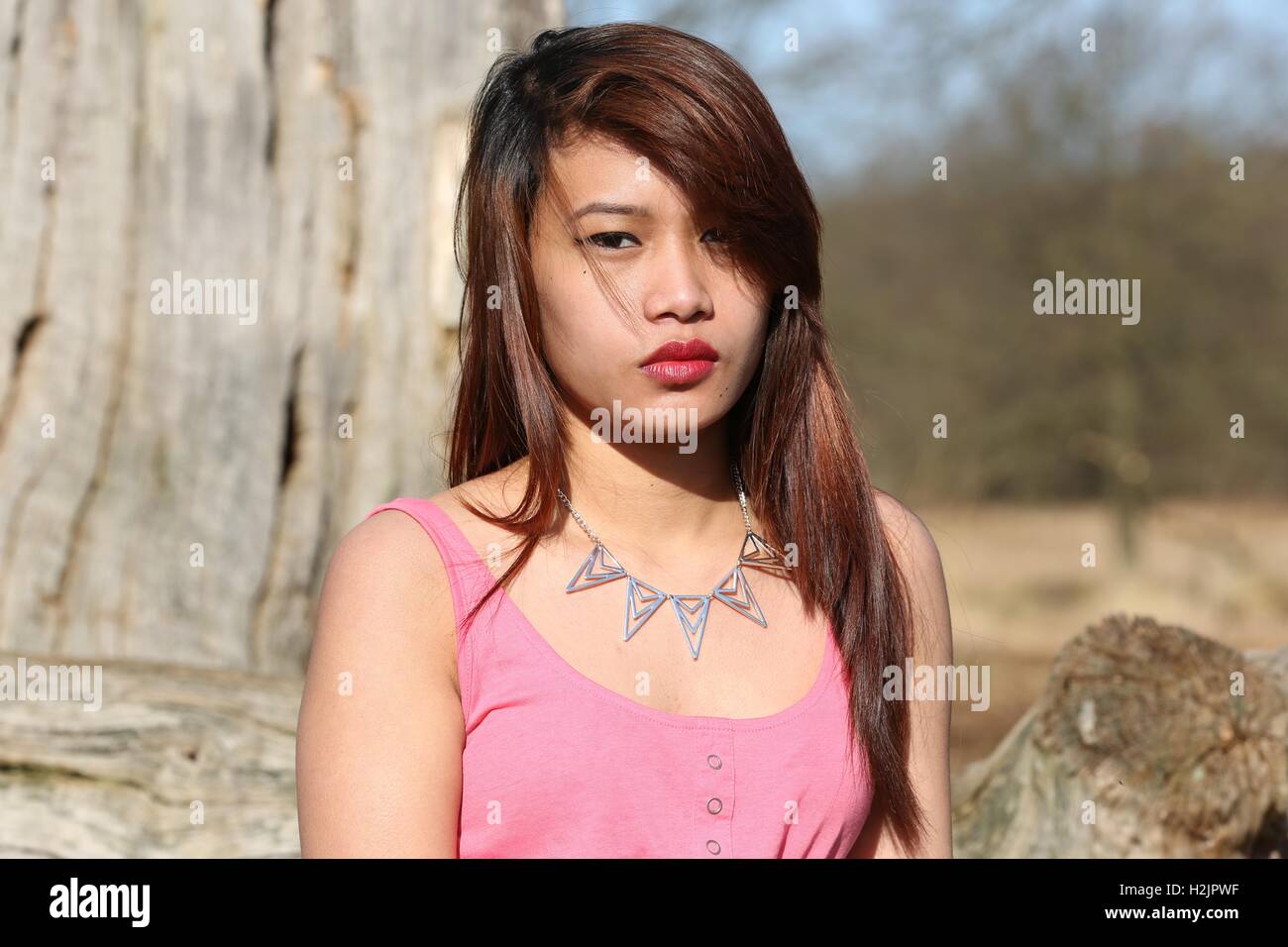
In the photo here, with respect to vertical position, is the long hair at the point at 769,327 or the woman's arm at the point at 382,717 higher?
the long hair at the point at 769,327

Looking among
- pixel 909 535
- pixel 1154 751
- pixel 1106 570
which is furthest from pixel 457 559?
pixel 1106 570

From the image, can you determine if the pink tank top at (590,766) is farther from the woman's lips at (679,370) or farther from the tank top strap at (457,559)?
the woman's lips at (679,370)

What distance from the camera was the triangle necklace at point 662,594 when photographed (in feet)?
6.05

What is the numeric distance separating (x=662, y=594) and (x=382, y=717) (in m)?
0.44

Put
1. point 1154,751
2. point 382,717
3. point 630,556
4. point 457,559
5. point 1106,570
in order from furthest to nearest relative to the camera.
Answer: point 1106,570, point 1154,751, point 630,556, point 457,559, point 382,717

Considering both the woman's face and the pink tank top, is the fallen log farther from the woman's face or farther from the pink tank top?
the woman's face

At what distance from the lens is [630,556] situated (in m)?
1.91

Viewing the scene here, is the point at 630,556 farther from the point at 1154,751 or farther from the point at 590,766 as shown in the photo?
the point at 1154,751

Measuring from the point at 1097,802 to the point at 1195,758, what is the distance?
20 centimetres

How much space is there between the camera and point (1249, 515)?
10930mm

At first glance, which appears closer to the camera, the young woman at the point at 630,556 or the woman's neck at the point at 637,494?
the young woman at the point at 630,556

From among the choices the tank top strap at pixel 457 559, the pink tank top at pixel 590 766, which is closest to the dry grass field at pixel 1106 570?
the pink tank top at pixel 590 766
